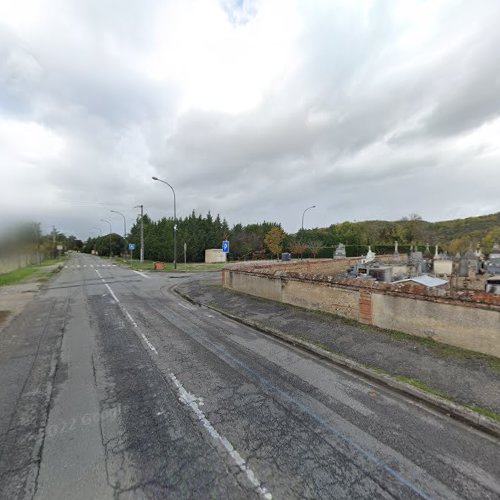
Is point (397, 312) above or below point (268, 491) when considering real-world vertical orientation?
above

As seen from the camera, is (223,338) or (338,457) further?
(223,338)

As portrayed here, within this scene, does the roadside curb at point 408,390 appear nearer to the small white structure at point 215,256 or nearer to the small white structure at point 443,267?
the small white structure at point 443,267

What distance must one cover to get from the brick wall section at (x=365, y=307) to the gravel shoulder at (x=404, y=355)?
0.75 feet

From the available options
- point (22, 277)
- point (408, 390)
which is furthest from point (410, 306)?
point (22, 277)

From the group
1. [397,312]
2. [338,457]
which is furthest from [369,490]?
[397,312]

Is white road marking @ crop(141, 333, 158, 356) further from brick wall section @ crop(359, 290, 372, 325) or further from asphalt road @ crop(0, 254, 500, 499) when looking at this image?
brick wall section @ crop(359, 290, 372, 325)

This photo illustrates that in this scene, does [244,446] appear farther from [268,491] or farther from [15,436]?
[15,436]

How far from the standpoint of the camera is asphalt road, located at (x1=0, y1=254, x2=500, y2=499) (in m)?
2.62

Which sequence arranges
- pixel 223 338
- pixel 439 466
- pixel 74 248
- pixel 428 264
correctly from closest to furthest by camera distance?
pixel 439 466, pixel 223 338, pixel 428 264, pixel 74 248

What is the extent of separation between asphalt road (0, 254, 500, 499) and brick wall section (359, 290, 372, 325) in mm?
2261

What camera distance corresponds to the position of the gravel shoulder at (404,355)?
4.14 meters

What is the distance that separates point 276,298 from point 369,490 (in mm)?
7930

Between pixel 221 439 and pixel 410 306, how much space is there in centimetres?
514

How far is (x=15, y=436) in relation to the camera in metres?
3.28
